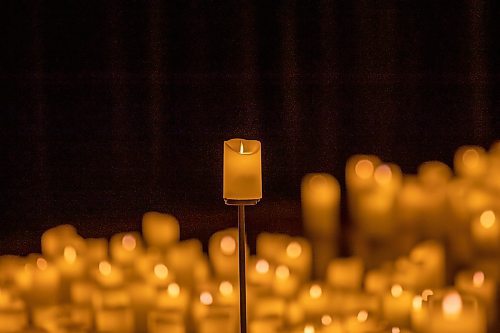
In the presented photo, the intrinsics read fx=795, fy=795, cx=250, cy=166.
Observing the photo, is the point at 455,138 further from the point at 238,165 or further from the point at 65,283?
the point at 238,165

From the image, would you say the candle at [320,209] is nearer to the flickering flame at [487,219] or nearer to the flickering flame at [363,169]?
the flickering flame at [363,169]

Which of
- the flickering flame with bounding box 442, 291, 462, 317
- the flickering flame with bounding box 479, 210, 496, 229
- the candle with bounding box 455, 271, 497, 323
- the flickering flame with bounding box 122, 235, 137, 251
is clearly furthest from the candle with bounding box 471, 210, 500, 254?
the flickering flame with bounding box 122, 235, 137, 251

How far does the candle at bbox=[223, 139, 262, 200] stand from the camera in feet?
3.28

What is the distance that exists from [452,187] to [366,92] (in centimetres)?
74

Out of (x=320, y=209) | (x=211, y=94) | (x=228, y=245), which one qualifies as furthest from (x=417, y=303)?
(x=211, y=94)

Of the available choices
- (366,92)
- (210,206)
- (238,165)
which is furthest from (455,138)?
(238,165)

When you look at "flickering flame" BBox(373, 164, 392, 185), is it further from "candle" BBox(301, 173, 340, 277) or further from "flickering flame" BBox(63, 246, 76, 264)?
"flickering flame" BBox(63, 246, 76, 264)

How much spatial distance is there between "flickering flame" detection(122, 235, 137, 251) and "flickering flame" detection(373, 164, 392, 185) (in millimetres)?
545

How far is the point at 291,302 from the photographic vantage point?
1.30 m

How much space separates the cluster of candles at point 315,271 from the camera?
1200 millimetres

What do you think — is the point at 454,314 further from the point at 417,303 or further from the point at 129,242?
the point at 129,242

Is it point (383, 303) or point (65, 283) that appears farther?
point (65, 283)

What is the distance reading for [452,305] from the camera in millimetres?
1034

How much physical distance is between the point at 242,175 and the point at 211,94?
1.29 metres
